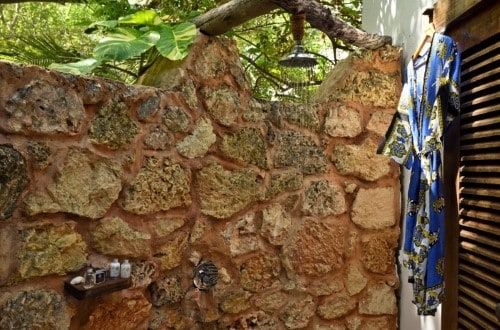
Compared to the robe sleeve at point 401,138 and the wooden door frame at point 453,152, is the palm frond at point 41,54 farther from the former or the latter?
the wooden door frame at point 453,152

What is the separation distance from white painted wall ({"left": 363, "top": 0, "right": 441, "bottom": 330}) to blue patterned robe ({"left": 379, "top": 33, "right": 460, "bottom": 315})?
29 centimetres

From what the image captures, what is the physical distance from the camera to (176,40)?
1842 millimetres

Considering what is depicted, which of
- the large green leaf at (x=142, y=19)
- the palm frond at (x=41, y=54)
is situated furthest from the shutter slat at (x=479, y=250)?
the palm frond at (x=41, y=54)

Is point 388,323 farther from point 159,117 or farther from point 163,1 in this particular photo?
point 163,1

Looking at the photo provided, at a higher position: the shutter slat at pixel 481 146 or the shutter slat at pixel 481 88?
the shutter slat at pixel 481 88

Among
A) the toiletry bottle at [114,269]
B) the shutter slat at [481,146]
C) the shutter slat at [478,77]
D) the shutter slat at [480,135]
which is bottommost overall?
the toiletry bottle at [114,269]

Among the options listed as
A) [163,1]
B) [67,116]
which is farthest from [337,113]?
[163,1]

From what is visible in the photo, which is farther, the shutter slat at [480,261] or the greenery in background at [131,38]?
the greenery in background at [131,38]

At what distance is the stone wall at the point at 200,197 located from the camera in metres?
1.42

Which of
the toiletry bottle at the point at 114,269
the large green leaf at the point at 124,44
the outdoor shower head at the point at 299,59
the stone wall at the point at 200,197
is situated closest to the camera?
the stone wall at the point at 200,197

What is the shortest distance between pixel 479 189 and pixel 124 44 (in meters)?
1.43

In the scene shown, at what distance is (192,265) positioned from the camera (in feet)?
6.04

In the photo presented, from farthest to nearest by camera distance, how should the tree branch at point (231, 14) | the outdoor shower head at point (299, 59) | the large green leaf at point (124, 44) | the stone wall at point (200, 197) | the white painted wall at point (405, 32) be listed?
the outdoor shower head at point (299, 59), the white painted wall at point (405, 32), the tree branch at point (231, 14), the large green leaf at point (124, 44), the stone wall at point (200, 197)

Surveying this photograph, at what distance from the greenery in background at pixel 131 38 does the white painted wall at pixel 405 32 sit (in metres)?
0.84
